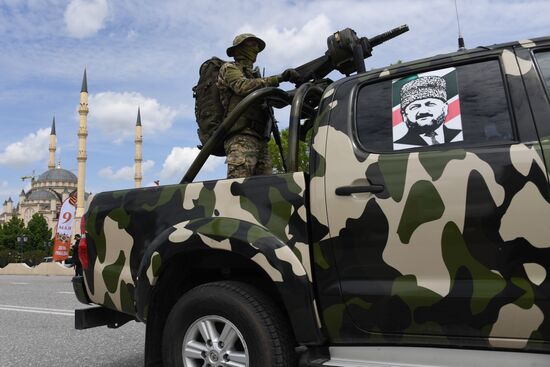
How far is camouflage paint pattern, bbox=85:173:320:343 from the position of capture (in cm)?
270

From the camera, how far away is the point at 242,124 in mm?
3928

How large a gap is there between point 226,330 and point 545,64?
2.03m

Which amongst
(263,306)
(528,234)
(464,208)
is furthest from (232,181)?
(528,234)

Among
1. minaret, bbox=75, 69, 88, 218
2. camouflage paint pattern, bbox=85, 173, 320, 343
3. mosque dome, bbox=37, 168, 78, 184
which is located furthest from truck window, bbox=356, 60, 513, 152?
mosque dome, bbox=37, 168, 78, 184

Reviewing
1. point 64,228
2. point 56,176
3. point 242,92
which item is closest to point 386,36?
point 242,92

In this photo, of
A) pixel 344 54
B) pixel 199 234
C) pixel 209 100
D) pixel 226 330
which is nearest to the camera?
pixel 226 330

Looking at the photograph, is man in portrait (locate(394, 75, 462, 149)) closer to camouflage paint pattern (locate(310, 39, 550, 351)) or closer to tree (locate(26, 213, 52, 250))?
camouflage paint pattern (locate(310, 39, 550, 351))

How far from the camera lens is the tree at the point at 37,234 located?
8500 cm

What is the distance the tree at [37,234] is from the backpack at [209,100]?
87.7 meters

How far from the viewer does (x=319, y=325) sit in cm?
266

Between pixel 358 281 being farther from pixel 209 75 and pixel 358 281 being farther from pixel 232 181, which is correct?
pixel 209 75

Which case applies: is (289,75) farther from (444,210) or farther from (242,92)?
(444,210)

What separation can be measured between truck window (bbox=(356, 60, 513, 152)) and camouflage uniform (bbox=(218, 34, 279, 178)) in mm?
1262

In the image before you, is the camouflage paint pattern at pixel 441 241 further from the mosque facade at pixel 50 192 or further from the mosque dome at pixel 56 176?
the mosque dome at pixel 56 176
